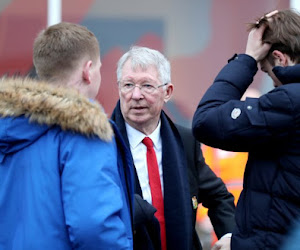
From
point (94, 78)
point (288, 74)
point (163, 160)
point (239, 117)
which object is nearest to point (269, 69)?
point (288, 74)

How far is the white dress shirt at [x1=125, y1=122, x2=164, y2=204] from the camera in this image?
2.94 meters

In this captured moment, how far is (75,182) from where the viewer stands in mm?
1970

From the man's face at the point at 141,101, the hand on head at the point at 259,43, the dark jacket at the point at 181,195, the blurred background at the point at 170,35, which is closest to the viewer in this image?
the hand on head at the point at 259,43

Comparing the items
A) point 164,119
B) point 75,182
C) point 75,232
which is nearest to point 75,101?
point 75,182

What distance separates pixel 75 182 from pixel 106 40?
9.89 feet

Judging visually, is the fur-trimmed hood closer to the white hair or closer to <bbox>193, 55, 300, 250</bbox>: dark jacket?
<bbox>193, 55, 300, 250</bbox>: dark jacket

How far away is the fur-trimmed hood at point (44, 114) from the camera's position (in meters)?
2.03

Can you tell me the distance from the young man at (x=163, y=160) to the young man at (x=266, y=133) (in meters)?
0.70

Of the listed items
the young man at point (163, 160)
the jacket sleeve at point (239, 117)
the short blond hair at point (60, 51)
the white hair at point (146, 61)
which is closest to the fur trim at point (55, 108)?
the short blond hair at point (60, 51)

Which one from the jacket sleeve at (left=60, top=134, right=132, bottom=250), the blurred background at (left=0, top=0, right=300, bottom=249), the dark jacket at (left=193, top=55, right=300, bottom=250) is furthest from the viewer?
the blurred background at (left=0, top=0, right=300, bottom=249)

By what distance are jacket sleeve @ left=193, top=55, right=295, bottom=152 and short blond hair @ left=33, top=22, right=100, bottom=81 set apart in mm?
532

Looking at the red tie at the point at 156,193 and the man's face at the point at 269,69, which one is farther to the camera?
the red tie at the point at 156,193

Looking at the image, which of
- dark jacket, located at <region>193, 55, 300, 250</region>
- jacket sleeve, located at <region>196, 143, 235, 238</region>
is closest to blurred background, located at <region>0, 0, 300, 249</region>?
jacket sleeve, located at <region>196, 143, 235, 238</region>

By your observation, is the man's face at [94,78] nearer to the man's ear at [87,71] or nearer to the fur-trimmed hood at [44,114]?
the man's ear at [87,71]
